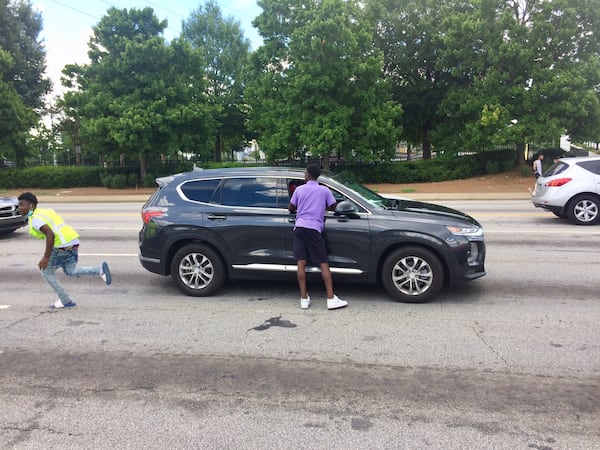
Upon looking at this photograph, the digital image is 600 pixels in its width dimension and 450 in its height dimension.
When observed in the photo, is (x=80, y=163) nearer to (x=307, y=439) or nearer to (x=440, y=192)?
(x=440, y=192)

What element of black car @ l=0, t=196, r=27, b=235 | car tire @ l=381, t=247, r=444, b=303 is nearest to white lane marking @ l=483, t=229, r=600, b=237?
car tire @ l=381, t=247, r=444, b=303

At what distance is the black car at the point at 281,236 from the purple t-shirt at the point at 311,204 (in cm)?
26

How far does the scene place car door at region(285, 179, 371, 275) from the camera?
6145mm

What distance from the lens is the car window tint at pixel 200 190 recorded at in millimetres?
6770

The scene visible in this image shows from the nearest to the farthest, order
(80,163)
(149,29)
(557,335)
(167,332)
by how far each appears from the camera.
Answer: (557,335) < (167,332) < (149,29) < (80,163)

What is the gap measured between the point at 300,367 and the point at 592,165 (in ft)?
35.6

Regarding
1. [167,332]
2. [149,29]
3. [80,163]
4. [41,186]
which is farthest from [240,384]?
[80,163]

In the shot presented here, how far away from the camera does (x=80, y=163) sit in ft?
116

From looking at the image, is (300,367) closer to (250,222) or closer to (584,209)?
(250,222)

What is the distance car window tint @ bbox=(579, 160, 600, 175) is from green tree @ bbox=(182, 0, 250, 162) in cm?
2710

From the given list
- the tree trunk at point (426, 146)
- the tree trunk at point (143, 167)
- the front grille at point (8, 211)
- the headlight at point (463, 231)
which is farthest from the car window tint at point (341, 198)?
the tree trunk at point (426, 146)

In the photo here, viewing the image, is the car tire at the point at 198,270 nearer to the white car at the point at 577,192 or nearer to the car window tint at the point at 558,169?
the white car at the point at 577,192

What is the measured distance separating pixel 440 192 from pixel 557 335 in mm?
20019

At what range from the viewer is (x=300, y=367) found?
441 centimetres
